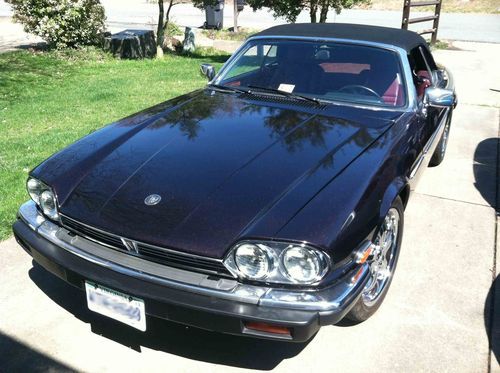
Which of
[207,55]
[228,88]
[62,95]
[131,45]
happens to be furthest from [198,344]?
[207,55]

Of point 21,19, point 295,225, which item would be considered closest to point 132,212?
point 295,225

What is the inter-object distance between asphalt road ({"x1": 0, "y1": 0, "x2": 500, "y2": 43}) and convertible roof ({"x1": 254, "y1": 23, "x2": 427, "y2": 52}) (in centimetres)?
1261

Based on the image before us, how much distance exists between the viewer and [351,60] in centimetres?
365

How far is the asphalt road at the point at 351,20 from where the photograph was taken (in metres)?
16.7

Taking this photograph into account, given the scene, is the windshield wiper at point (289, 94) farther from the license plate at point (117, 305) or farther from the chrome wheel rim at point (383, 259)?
the license plate at point (117, 305)

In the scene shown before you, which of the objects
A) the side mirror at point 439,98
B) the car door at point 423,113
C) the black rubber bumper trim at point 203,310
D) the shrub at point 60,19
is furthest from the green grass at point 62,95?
the side mirror at point 439,98

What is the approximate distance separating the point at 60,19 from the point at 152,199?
1000 centimetres

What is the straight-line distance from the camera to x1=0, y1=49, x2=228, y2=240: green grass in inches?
204

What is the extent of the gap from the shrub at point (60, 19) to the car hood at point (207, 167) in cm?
868

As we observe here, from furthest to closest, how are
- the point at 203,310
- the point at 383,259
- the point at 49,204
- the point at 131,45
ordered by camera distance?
the point at 131,45, the point at 383,259, the point at 49,204, the point at 203,310

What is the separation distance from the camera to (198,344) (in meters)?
2.73

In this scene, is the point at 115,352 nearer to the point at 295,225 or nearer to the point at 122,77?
the point at 295,225

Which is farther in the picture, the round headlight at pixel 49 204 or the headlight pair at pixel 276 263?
the round headlight at pixel 49 204

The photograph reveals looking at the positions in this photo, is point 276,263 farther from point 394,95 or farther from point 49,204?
point 394,95
